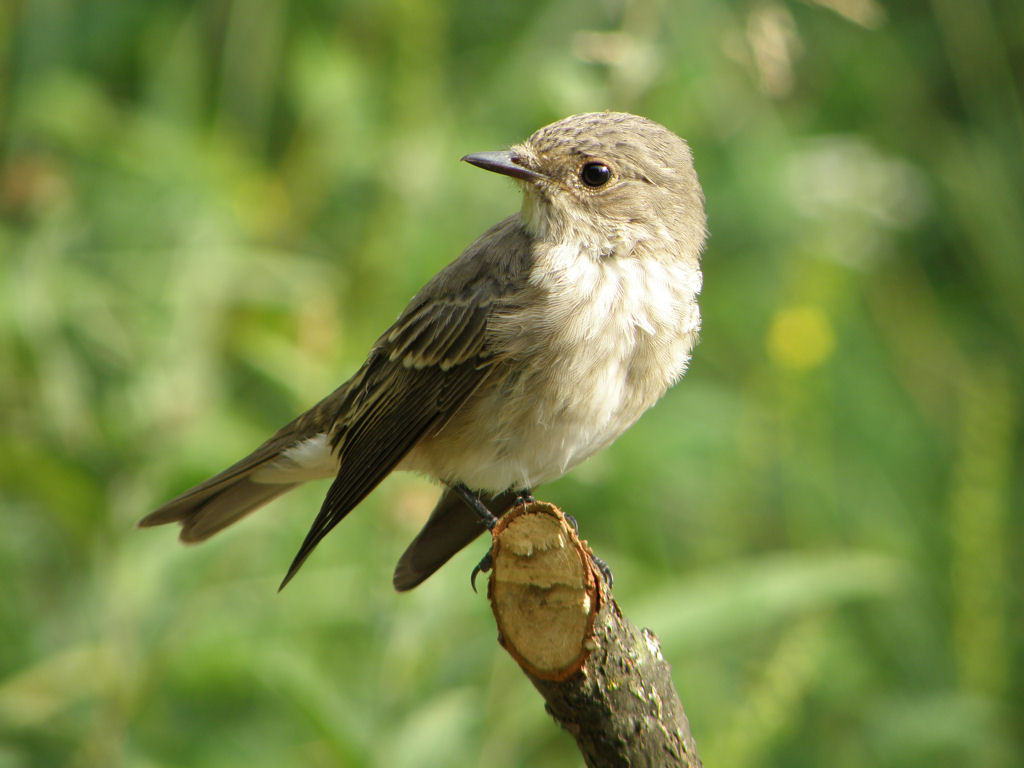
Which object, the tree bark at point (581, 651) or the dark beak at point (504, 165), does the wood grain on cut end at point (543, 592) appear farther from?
the dark beak at point (504, 165)

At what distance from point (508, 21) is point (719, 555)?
2.62 metres

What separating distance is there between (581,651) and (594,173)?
1.44m

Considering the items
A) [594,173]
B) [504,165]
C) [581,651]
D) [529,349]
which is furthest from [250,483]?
[581,651]

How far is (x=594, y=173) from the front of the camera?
3555 mm

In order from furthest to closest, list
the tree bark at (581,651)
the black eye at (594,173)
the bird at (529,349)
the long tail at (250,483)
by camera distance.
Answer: the long tail at (250,483)
the black eye at (594,173)
the bird at (529,349)
the tree bark at (581,651)

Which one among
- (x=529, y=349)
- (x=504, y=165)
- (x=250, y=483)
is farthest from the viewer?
(x=250, y=483)

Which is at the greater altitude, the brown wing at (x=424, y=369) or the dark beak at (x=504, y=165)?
the dark beak at (x=504, y=165)

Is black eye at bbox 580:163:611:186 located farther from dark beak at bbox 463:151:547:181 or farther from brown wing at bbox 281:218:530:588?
brown wing at bbox 281:218:530:588

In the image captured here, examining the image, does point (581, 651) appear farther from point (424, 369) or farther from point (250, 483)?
point (250, 483)

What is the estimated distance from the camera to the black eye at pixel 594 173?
11.7ft

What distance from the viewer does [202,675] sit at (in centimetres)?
376

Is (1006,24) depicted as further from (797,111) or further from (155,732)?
(155,732)

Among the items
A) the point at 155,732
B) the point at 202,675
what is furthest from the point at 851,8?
the point at 155,732

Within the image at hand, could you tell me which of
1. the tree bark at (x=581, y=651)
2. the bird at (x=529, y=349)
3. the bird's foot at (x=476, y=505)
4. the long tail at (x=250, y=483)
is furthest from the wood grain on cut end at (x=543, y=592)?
the long tail at (x=250, y=483)
